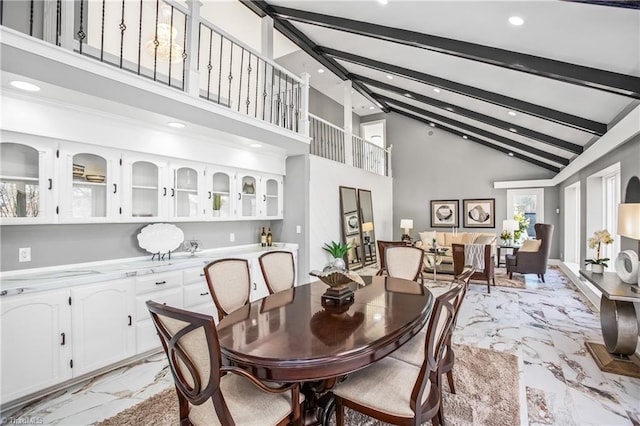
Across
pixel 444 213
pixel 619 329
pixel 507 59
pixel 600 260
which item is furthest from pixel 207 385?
pixel 444 213

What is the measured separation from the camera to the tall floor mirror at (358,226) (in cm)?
662

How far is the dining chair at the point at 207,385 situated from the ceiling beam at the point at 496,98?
456cm

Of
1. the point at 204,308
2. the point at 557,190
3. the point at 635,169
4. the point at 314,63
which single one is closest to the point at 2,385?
the point at 204,308

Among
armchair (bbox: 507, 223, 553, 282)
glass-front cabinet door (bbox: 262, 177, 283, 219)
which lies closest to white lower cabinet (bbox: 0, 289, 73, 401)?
glass-front cabinet door (bbox: 262, 177, 283, 219)

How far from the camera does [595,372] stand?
2799mm

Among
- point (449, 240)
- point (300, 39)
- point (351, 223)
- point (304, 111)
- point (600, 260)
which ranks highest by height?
point (300, 39)

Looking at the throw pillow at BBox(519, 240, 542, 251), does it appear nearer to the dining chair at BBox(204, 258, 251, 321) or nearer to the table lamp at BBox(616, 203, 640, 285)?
the table lamp at BBox(616, 203, 640, 285)

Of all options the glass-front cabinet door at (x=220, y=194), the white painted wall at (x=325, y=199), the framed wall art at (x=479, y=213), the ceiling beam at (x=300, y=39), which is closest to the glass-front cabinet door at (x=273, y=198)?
the white painted wall at (x=325, y=199)

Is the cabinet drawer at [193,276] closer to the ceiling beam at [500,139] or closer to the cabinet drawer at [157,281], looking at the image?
the cabinet drawer at [157,281]

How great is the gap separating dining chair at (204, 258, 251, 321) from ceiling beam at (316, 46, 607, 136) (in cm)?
→ 406

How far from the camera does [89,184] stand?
305 cm

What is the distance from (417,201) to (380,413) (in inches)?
330

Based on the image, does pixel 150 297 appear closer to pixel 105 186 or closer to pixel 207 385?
pixel 105 186

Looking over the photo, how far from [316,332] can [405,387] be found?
57 centimetres
